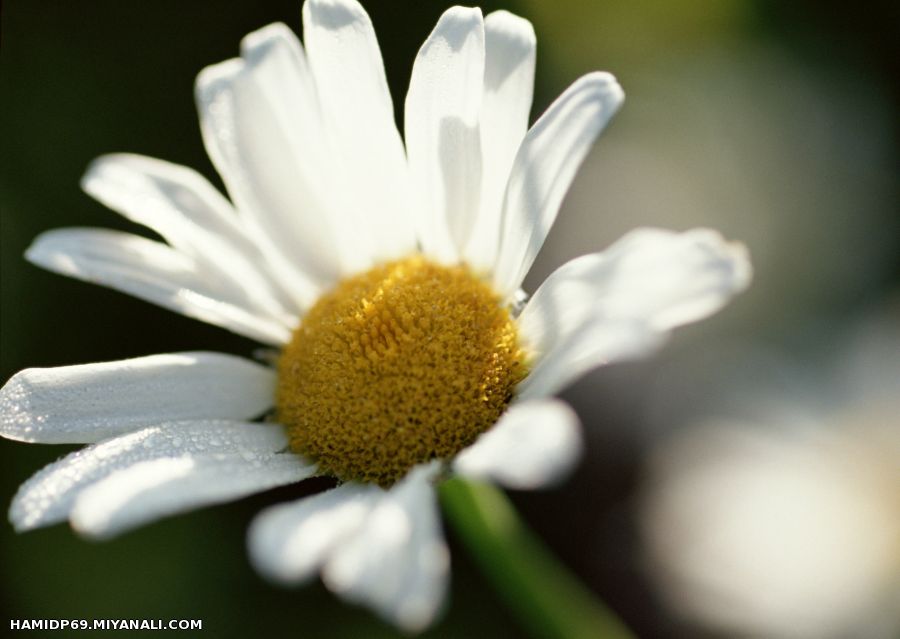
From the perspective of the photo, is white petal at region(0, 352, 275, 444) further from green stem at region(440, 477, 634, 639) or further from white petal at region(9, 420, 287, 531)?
green stem at region(440, 477, 634, 639)

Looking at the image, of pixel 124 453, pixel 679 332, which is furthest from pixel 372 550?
pixel 679 332

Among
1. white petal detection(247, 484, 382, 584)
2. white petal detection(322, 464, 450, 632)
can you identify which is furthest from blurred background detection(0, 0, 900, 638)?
white petal detection(322, 464, 450, 632)

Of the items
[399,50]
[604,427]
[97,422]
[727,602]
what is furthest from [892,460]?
[97,422]

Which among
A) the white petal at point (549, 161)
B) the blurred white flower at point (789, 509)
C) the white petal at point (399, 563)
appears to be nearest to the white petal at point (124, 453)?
the white petal at point (399, 563)

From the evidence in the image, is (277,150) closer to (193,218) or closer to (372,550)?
(193,218)

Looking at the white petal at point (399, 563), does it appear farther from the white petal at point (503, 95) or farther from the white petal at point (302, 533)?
the white petal at point (503, 95)

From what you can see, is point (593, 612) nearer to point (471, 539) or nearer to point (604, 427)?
point (471, 539)
